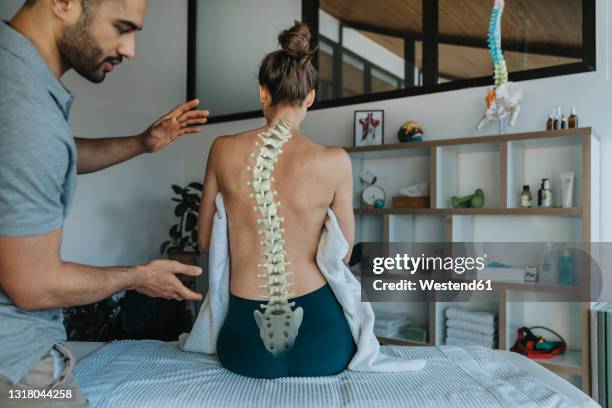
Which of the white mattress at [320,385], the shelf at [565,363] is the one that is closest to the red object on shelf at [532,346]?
the shelf at [565,363]

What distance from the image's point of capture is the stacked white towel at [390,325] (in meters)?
3.08

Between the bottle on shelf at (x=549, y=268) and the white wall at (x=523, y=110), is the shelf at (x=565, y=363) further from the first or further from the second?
the white wall at (x=523, y=110)

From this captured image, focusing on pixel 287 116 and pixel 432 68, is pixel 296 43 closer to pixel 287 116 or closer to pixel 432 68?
pixel 287 116

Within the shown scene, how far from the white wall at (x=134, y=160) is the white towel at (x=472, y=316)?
256 centimetres

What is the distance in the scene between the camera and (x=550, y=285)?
98.5 inches

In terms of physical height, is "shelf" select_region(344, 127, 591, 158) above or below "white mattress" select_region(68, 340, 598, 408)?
above

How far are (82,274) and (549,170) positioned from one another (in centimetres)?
260

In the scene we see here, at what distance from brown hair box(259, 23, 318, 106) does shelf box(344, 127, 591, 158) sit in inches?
55.8

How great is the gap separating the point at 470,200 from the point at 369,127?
846 mm

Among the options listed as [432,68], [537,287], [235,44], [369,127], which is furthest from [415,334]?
[235,44]

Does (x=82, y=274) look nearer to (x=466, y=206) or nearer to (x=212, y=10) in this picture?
(x=466, y=206)

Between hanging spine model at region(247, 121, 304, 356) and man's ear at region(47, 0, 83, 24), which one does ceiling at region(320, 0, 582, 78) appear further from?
man's ear at region(47, 0, 83, 24)

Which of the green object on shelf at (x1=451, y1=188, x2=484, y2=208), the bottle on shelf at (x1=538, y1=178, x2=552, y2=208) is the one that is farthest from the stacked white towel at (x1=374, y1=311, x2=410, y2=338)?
the bottle on shelf at (x1=538, y1=178, x2=552, y2=208)

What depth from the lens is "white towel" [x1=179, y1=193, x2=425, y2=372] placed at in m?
1.50
